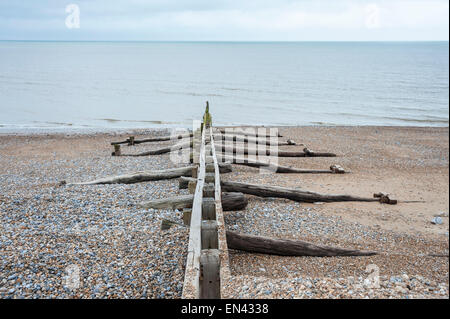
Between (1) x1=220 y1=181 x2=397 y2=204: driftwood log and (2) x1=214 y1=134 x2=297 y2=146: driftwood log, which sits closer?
(1) x1=220 y1=181 x2=397 y2=204: driftwood log

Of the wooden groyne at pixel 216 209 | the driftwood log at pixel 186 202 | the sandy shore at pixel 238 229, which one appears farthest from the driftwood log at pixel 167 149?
the driftwood log at pixel 186 202

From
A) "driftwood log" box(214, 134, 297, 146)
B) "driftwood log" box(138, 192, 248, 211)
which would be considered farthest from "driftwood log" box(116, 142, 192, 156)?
"driftwood log" box(138, 192, 248, 211)

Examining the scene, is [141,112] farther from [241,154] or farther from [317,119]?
[241,154]

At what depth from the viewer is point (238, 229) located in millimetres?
5859

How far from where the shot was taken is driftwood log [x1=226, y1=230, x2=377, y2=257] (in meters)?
4.79

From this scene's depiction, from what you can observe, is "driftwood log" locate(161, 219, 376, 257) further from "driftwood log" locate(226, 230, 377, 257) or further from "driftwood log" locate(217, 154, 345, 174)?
"driftwood log" locate(217, 154, 345, 174)

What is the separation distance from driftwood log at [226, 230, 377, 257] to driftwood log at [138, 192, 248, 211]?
1.19m

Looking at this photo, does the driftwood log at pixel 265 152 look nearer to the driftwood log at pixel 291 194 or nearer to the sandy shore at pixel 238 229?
the sandy shore at pixel 238 229

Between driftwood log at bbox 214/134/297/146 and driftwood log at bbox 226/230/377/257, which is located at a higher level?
driftwood log at bbox 214/134/297/146

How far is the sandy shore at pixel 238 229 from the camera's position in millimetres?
3445

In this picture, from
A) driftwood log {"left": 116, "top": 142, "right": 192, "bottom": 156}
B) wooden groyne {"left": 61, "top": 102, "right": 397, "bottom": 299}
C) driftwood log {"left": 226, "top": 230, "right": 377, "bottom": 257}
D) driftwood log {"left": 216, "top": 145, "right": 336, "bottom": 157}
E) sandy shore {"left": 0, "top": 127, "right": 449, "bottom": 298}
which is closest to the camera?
wooden groyne {"left": 61, "top": 102, "right": 397, "bottom": 299}

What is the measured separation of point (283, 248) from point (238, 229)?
3.94 feet

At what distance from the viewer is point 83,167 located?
1049 cm

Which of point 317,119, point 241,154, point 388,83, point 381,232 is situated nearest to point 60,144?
point 241,154
